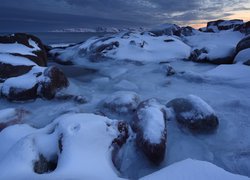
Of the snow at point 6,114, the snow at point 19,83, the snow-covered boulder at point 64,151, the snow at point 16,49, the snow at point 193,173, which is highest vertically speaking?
the snow at point 16,49

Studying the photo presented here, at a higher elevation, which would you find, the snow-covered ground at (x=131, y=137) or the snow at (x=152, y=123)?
the snow at (x=152, y=123)

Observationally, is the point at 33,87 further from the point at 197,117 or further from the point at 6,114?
the point at 197,117

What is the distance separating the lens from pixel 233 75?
8.16m

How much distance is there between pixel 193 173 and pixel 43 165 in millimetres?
1954

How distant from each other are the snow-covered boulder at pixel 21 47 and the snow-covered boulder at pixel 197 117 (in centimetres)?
725

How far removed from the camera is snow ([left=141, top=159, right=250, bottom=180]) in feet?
9.39

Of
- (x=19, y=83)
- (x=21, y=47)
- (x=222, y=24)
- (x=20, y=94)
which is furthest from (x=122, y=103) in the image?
(x=222, y=24)

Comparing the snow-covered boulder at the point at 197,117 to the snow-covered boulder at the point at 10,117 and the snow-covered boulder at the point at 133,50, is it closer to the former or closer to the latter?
the snow-covered boulder at the point at 10,117

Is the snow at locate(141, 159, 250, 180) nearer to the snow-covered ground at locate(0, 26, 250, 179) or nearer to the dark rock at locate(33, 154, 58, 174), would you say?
the snow-covered ground at locate(0, 26, 250, 179)

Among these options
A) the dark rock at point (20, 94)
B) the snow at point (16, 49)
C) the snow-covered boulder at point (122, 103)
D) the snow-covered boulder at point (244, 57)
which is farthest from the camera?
the snow at point (16, 49)

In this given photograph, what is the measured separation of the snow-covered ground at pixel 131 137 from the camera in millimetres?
3146

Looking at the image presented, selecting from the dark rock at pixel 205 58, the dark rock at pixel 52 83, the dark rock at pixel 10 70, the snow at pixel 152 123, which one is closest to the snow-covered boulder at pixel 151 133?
the snow at pixel 152 123

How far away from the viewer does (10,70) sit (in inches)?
340

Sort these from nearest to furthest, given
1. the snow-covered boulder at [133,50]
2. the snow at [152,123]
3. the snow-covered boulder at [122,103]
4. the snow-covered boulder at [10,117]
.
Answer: the snow at [152,123] → the snow-covered boulder at [10,117] → the snow-covered boulder at [122,103] → the snow-covered boulder at [133,50]
